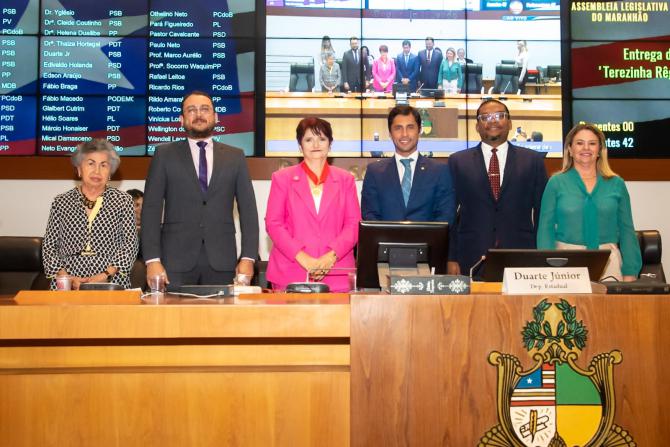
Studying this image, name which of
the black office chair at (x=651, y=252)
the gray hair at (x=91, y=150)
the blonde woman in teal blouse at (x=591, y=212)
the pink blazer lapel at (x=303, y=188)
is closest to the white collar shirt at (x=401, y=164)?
the pink blazer lapel at (x=303, y=188)

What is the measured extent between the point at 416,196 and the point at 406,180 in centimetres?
11

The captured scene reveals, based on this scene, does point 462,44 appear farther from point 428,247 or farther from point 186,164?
point 428,247

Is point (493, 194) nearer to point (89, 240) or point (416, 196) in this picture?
point (416, 196)

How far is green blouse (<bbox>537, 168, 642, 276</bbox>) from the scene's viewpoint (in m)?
3.31

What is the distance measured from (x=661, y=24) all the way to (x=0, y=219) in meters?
5.08

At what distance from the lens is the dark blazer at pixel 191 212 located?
11.0 feet

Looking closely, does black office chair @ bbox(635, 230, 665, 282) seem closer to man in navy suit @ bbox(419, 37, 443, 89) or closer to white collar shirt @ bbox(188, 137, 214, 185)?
man in navy suit @ bbox(419, 37, 443, 89)

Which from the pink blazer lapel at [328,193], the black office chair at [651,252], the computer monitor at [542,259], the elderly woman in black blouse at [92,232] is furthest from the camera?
the black office chair at [651,252]

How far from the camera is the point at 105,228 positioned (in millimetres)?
3217

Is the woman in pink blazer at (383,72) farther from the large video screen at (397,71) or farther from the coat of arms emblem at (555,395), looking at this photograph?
the coat of arms emblem at (555,395)

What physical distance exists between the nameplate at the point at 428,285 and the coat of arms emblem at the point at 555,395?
7.7 inches

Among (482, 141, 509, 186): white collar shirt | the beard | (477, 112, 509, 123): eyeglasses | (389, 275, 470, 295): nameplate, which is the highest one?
(477, 112, 509, 123): eyeglasses

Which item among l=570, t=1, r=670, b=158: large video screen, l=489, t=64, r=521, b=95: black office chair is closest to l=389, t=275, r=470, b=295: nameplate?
l=489, t=64, r=521, b=95: black office chair

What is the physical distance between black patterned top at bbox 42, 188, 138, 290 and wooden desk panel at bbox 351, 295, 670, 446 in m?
1.72
